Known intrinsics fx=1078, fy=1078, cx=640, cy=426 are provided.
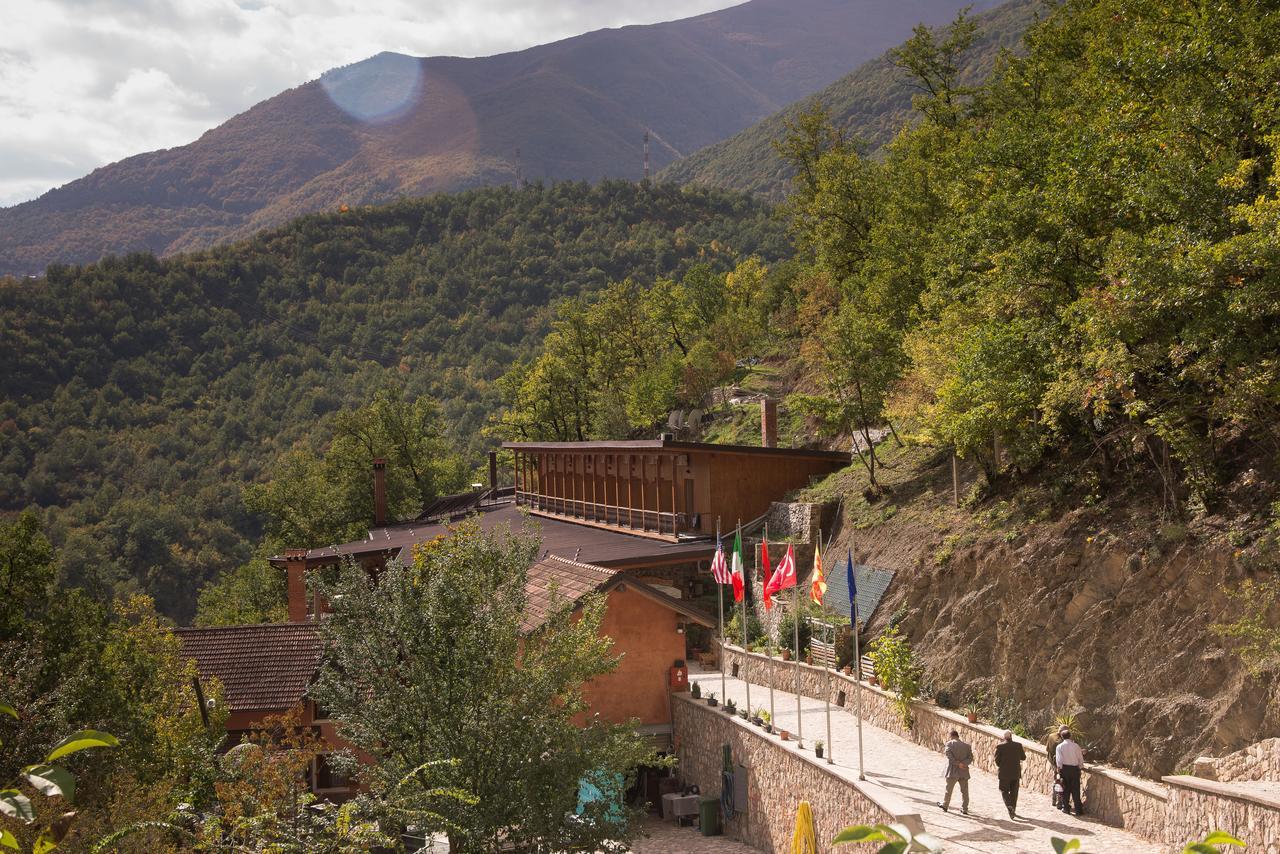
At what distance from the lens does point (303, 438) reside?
100 meters

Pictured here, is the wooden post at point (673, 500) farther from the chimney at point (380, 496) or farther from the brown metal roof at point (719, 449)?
the chimney at point (380, 496)

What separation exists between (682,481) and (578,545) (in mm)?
3805

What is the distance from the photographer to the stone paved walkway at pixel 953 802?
13.6 meters

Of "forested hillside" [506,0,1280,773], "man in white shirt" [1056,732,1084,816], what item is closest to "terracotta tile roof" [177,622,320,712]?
"forested hillside" [506,0,1280,773]

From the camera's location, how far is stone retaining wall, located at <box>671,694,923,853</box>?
49.5 ft

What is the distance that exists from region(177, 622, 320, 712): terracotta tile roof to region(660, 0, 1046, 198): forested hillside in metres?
58.1

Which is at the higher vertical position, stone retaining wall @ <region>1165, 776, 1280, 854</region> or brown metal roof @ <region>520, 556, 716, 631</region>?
brown metal roof @ <region>520, 556, 716, 631</region>

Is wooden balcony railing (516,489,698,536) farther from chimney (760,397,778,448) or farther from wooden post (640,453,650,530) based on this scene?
chimney (760,397,778,448)

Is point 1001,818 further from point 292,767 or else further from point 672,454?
point 672,454

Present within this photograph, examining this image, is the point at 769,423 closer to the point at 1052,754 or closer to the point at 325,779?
the point at 325,779

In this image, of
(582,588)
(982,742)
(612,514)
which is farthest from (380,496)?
(982,742)

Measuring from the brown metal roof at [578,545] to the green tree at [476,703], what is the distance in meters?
5.06

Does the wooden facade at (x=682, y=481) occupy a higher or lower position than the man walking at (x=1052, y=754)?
higher

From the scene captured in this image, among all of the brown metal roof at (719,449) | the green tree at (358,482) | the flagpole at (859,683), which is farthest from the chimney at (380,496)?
the flagpole at (859,683)
